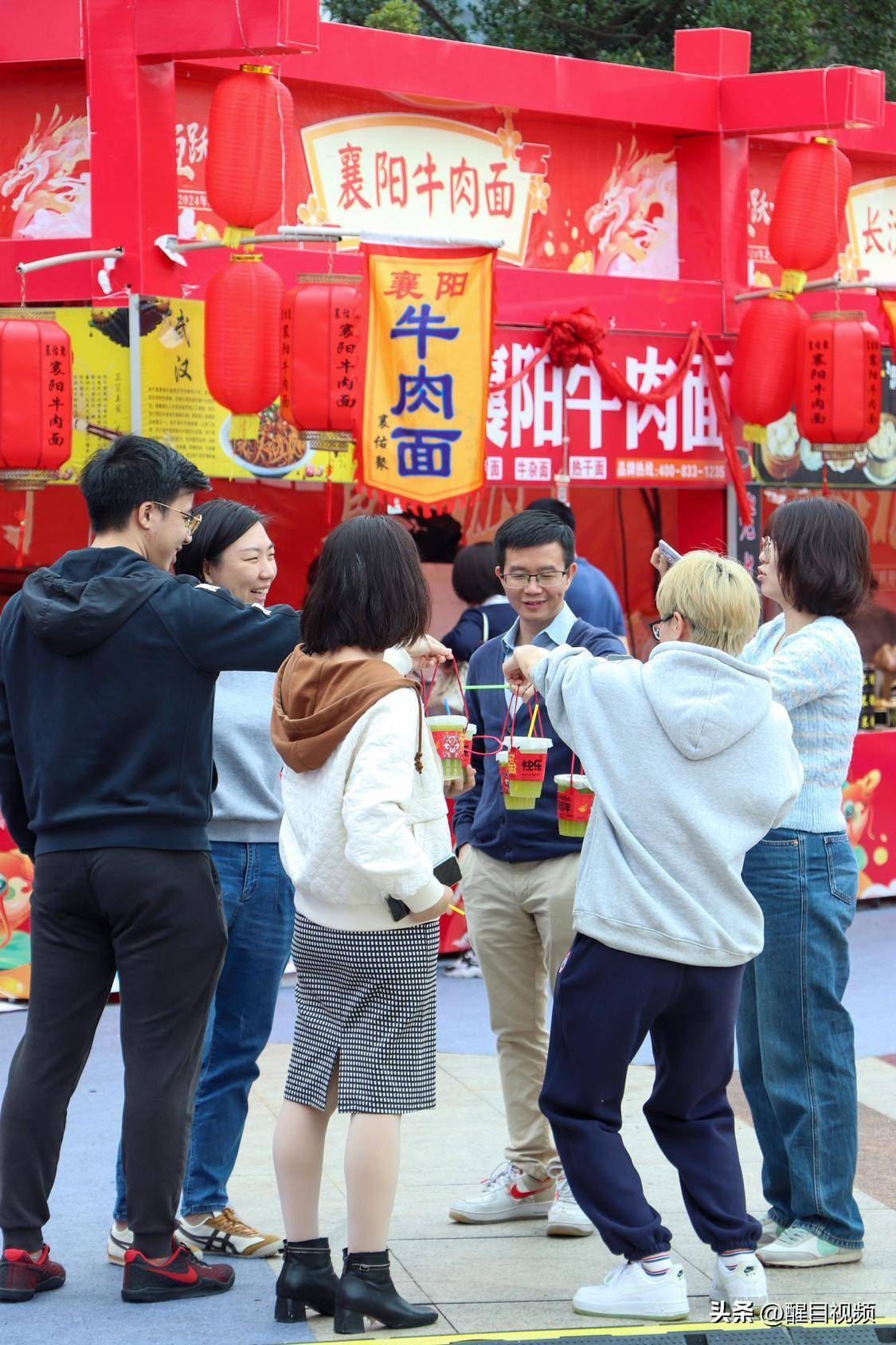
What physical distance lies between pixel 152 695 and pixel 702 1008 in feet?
4.77

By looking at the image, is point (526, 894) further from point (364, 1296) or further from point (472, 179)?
point (472, 179)

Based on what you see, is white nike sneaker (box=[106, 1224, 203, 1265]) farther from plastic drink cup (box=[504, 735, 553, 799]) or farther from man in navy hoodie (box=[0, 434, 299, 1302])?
plastic drink cup (box=[504, 735, 553, 799])

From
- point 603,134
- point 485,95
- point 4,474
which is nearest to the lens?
point 4,474

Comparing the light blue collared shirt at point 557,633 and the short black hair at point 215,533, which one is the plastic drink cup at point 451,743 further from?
the short black hair at point 215,533

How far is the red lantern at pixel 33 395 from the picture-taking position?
675 cm

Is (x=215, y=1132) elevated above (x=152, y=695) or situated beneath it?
situated beneath

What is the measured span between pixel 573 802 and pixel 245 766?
872 millimetres

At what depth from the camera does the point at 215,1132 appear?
425 cm

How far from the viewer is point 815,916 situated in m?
4.09

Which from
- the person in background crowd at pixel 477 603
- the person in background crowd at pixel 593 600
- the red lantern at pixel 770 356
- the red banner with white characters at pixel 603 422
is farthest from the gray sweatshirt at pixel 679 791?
the red lantern at pixel 770 356

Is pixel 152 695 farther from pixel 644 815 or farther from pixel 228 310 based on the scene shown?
pixel 228 310

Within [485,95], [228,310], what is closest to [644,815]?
[228,310]

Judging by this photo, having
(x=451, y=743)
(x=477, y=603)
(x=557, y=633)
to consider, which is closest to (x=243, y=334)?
(x=477, y=603)

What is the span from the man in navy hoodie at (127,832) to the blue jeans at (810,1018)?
54.4 inches
